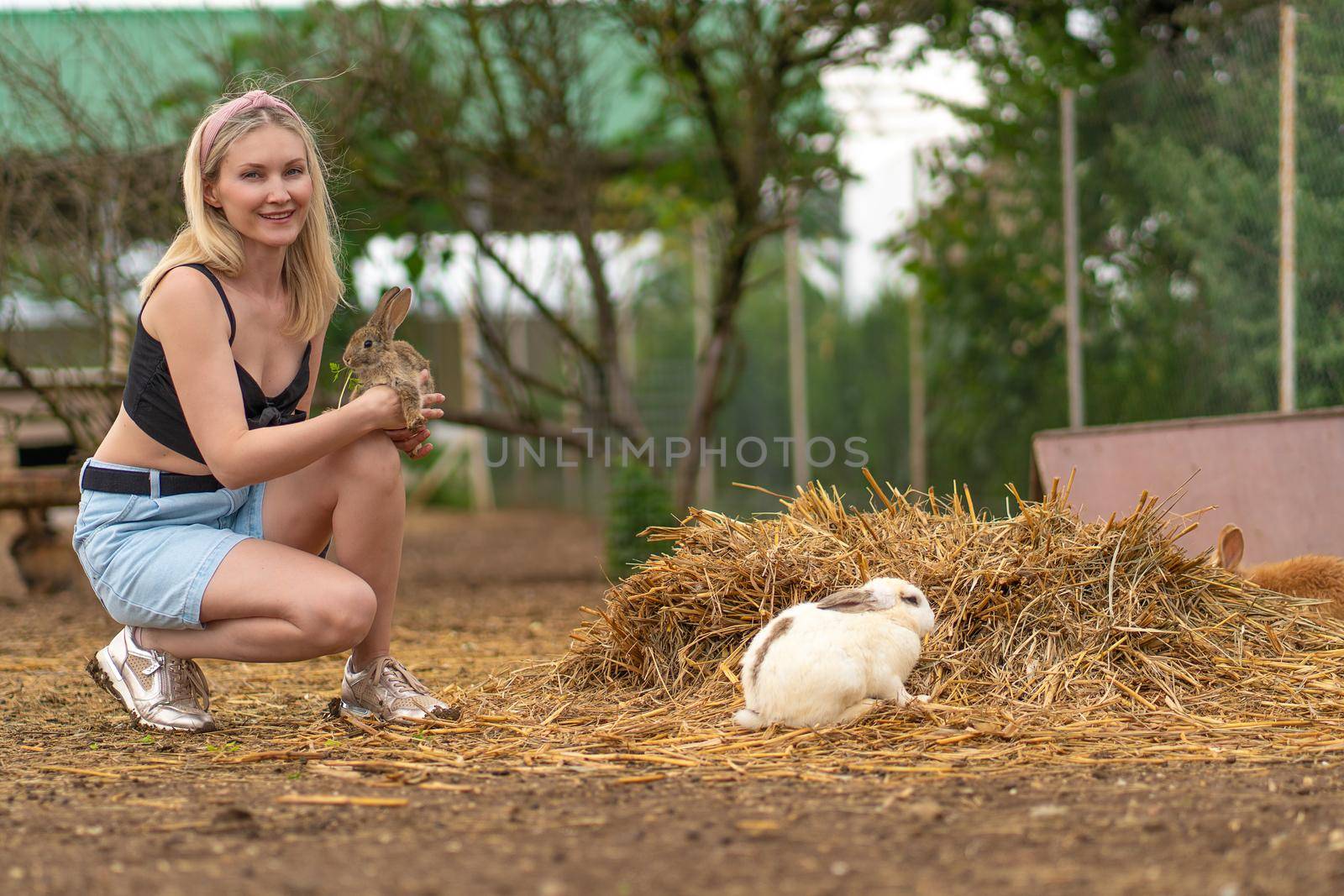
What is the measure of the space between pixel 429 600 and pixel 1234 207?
13.3ft

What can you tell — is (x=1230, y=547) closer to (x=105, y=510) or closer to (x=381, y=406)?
(x=381, y=406)

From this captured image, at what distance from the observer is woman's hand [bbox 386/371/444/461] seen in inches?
119

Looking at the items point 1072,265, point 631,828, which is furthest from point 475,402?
point 631,828

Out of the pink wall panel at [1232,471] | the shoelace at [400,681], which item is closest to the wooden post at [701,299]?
the pink wall panel at [1232,471]

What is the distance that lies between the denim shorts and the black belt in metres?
0.01

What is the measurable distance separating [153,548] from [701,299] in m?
6.90

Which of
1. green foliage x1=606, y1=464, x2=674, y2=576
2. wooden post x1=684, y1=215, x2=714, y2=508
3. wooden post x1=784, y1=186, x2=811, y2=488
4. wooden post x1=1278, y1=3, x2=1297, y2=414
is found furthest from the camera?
wooden post x1=684, y1=215, x2=714, y2=508

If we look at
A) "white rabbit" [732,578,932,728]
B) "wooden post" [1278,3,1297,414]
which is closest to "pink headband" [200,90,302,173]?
"white rabbit" [732,578,932,728]

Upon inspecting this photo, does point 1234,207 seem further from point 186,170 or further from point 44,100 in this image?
point 44,100

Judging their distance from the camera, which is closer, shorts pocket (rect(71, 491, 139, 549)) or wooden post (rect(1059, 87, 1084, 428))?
shorts pocket (rect(71, 491, 139, 549))

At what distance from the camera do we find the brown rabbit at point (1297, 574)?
146 inches

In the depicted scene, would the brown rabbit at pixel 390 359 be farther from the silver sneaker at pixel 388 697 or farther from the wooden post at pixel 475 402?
the wooden post at pixel 475 402

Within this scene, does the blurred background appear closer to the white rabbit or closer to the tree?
the tree

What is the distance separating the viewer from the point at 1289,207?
4.91 m
